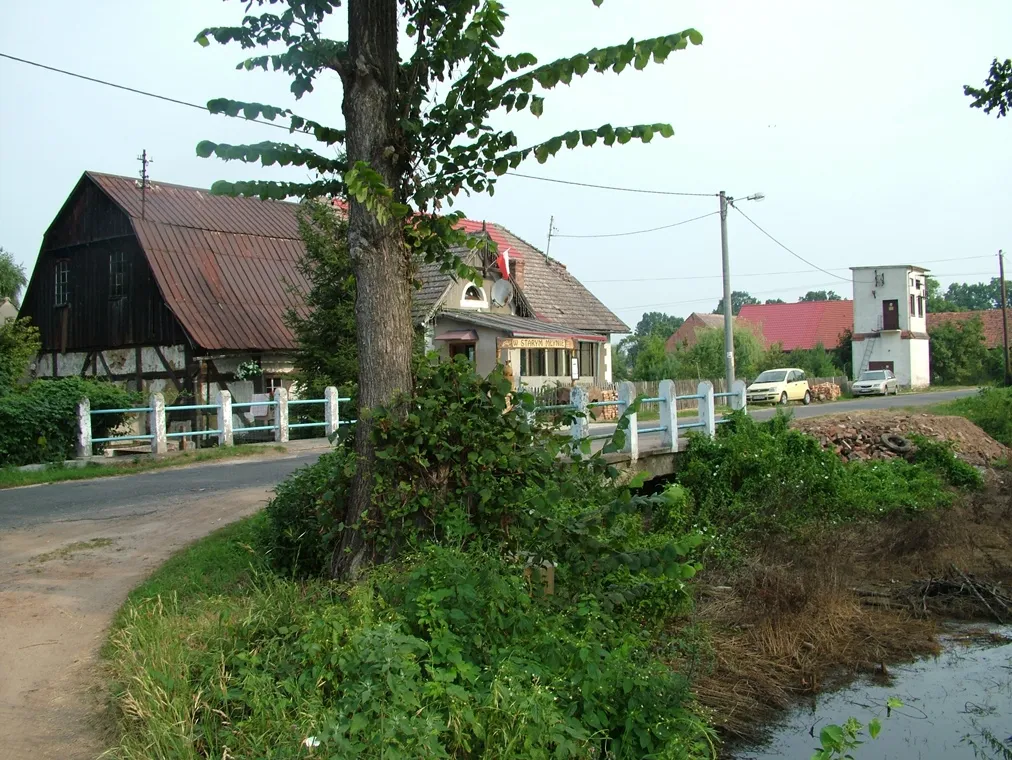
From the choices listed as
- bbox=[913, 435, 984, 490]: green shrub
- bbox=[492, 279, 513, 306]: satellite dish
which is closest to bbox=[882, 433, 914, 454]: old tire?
bbox=[913, 435, 984, 490]: green shrub

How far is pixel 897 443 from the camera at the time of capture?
19.9 meters

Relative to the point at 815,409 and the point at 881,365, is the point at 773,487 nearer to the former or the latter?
the point at 815,409

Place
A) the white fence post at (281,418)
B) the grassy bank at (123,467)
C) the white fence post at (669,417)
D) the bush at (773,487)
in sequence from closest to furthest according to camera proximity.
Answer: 1. the bush at (773,487)
2. the white fence post at (669,417)
3. the grassy bank at (123,467)
4. the white fence post at (281,418)

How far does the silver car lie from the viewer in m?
46.3

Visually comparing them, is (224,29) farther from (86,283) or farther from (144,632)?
(86,283)

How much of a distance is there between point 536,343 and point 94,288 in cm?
1348

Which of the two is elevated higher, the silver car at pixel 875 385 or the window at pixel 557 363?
the window at pixel 557 363

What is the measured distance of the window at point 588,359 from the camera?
36125mm

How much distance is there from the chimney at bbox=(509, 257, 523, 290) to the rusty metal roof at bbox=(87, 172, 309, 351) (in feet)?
26.9

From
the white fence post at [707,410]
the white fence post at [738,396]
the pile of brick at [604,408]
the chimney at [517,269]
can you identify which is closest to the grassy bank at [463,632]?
the white fence post at [707,410]

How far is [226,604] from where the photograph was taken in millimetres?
6246

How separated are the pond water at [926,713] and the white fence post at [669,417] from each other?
5.90 metres

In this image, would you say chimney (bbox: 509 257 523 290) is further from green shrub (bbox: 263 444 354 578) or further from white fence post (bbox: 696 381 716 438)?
green shrub (bbox: 263 444 354 578)

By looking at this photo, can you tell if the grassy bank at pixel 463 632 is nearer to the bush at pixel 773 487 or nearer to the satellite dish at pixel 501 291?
the bush at pixel 773 487
